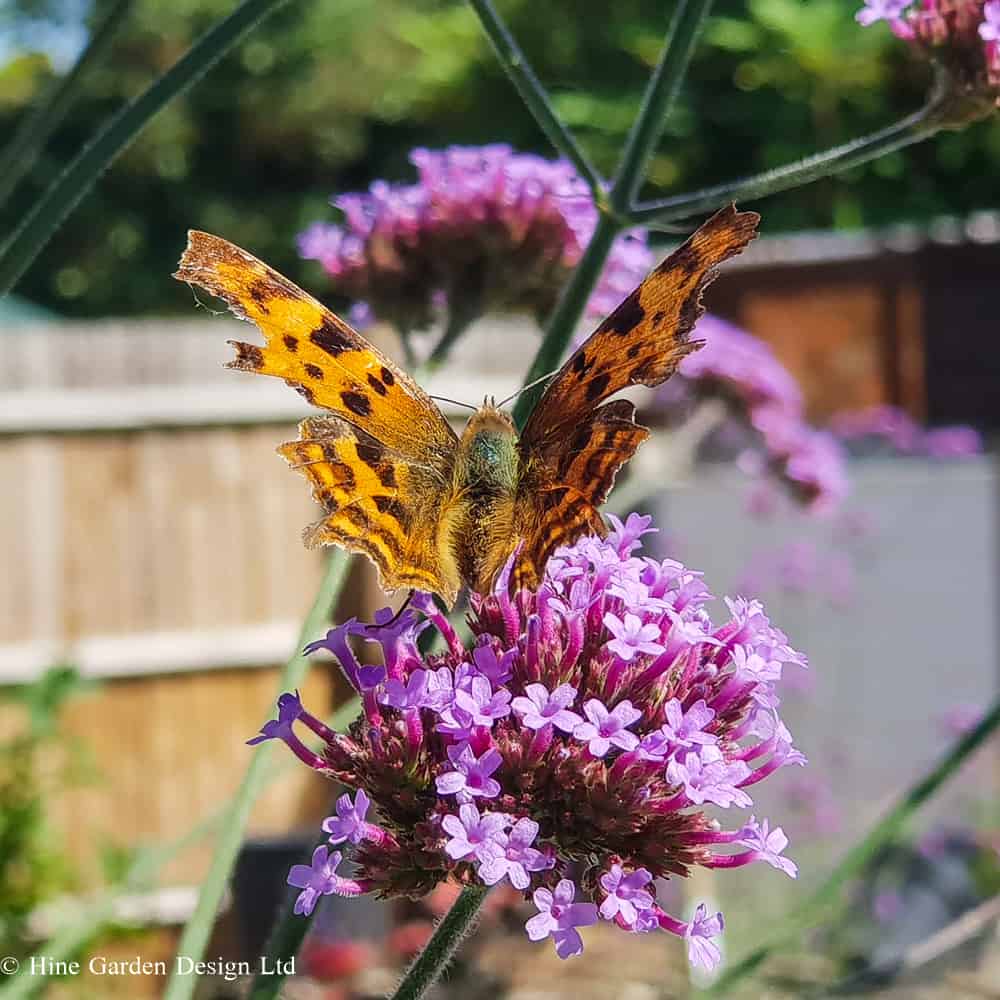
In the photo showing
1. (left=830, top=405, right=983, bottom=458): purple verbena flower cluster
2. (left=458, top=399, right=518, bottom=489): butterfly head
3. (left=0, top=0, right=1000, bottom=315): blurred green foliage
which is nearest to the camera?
(left=458, top=399, right=518, bottom=489): butterfly head

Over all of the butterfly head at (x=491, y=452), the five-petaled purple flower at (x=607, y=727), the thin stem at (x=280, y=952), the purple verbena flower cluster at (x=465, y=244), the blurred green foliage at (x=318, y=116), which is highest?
the blurred green foliage at (x=318, y=116)

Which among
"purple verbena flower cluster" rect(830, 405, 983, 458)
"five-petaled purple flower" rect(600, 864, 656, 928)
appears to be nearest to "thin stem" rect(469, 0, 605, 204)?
"five-petaled purple flower" rect(600, 864, 656, 928)

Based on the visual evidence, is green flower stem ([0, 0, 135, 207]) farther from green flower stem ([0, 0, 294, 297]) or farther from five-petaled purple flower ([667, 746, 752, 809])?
five-petaled purple flower ([667, 746, 752, 809])

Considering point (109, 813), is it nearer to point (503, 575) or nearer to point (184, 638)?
point (184, 638)

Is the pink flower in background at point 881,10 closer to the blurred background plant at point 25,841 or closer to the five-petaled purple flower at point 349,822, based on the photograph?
the five-petaled purple flower at point 349,822

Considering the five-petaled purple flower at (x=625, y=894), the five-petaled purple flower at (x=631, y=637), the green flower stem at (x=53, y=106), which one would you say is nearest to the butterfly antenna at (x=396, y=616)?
the five-petaled purple flower at (x=631, y=637)

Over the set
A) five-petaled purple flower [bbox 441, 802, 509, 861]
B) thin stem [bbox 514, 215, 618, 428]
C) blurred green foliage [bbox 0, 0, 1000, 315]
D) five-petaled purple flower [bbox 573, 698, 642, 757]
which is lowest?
five-petaled purple flower [bbox 441, 802, 509, 861]

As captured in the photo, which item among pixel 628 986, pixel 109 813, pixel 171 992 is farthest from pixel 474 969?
pixel 171 992
